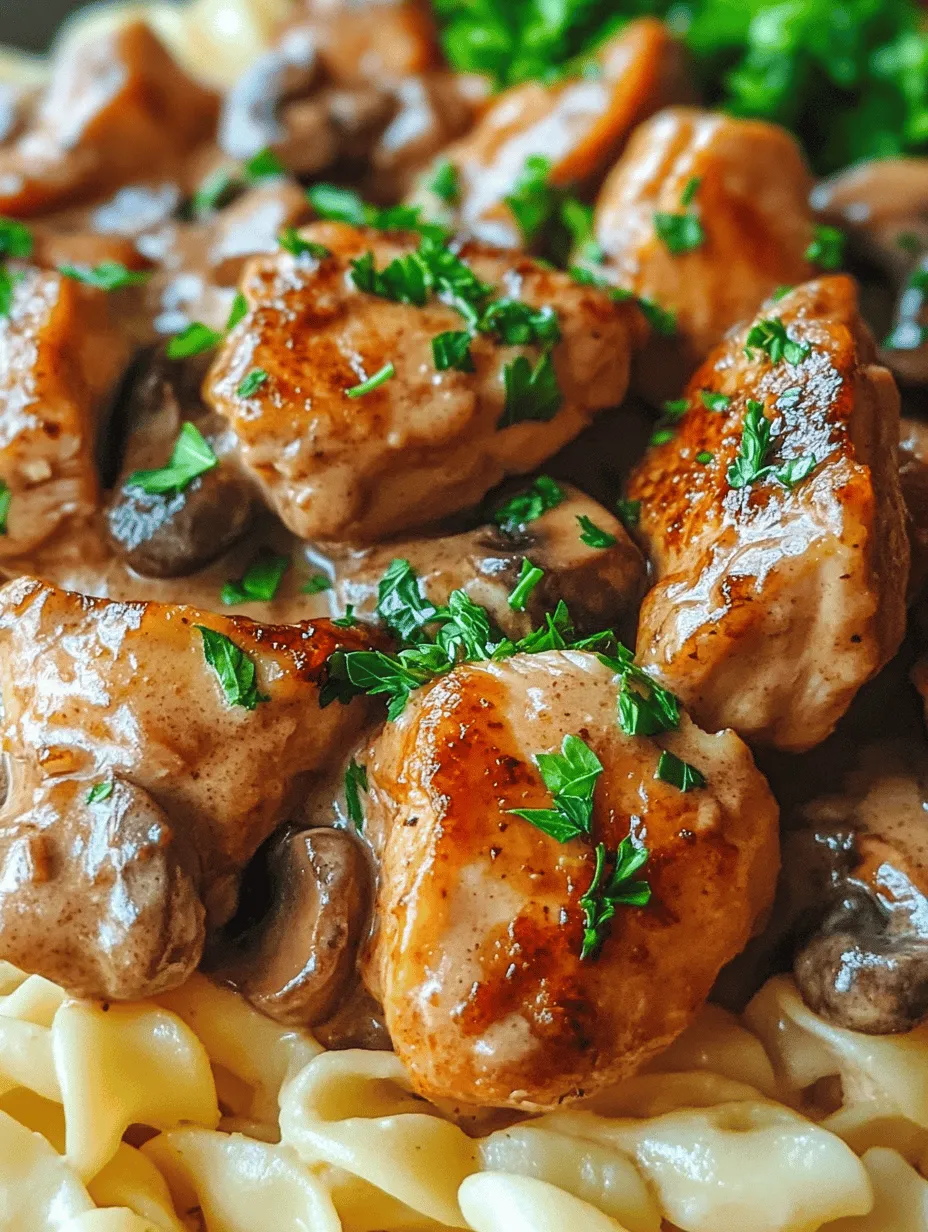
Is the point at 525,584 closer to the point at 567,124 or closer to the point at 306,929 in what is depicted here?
the point at 306,929

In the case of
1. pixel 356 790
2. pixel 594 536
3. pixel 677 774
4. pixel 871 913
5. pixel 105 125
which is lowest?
pixel 871 913

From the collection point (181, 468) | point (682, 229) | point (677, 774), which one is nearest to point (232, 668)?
point (181, 468)

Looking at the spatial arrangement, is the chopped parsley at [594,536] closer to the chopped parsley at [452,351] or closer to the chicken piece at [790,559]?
the chicken piece at [790,559]

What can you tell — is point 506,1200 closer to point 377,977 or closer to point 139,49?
point 377,977

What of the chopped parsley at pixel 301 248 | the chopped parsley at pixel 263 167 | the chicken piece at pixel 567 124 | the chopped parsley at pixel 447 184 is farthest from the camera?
the chopped parsley at pixel 263 167

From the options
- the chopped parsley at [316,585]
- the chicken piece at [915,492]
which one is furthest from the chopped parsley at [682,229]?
the chopped parsley at [316,585]

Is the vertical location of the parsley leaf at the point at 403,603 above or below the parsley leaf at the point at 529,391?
below
